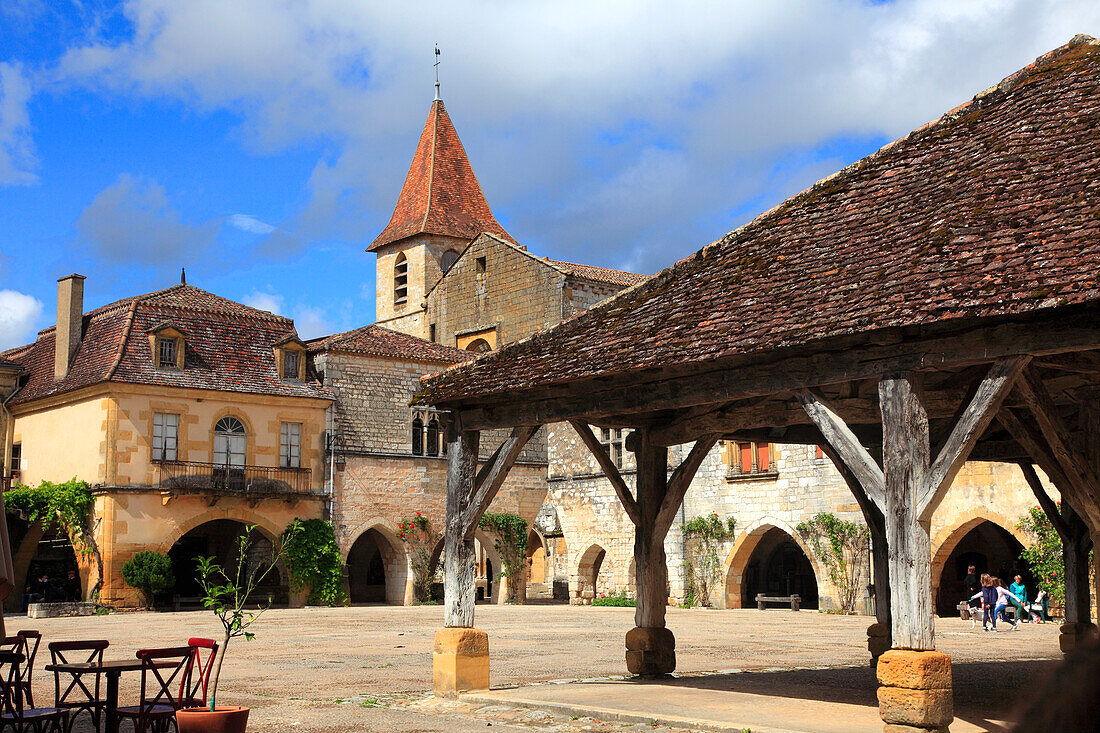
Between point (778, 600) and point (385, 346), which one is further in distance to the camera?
point (385, 346)

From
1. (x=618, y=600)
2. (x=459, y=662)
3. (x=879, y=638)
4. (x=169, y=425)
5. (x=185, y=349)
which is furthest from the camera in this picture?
(x=618, y=600)

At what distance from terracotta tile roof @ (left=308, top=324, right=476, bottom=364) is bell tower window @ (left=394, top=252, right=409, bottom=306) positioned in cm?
777

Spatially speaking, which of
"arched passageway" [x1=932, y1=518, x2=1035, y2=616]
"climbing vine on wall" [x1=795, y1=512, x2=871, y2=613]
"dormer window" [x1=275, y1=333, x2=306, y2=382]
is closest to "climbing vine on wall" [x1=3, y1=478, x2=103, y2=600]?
"dormer window" [x1=275, y1=333, x2=306, y2=382]

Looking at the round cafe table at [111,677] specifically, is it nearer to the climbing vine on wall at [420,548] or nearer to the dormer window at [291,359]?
the dormer window at [291,359]

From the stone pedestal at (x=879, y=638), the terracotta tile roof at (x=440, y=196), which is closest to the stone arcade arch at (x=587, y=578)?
the terracotta tile roof at (x=440, y=196)

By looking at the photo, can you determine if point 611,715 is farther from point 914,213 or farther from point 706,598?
point 706,598

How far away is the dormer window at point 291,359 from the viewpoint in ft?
94.8

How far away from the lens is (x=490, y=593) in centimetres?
3350

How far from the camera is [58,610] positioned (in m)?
23.3

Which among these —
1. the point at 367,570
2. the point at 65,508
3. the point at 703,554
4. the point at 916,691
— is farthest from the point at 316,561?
the point at 916,691

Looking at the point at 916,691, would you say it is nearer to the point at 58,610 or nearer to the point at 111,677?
the point at 111,677

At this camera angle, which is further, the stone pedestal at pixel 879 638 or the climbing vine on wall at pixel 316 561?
the climbing vine on wall at pixel 316 561

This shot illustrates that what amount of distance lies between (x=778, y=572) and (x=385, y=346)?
1176 centimetres

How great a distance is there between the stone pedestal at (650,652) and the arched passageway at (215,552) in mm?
19722
